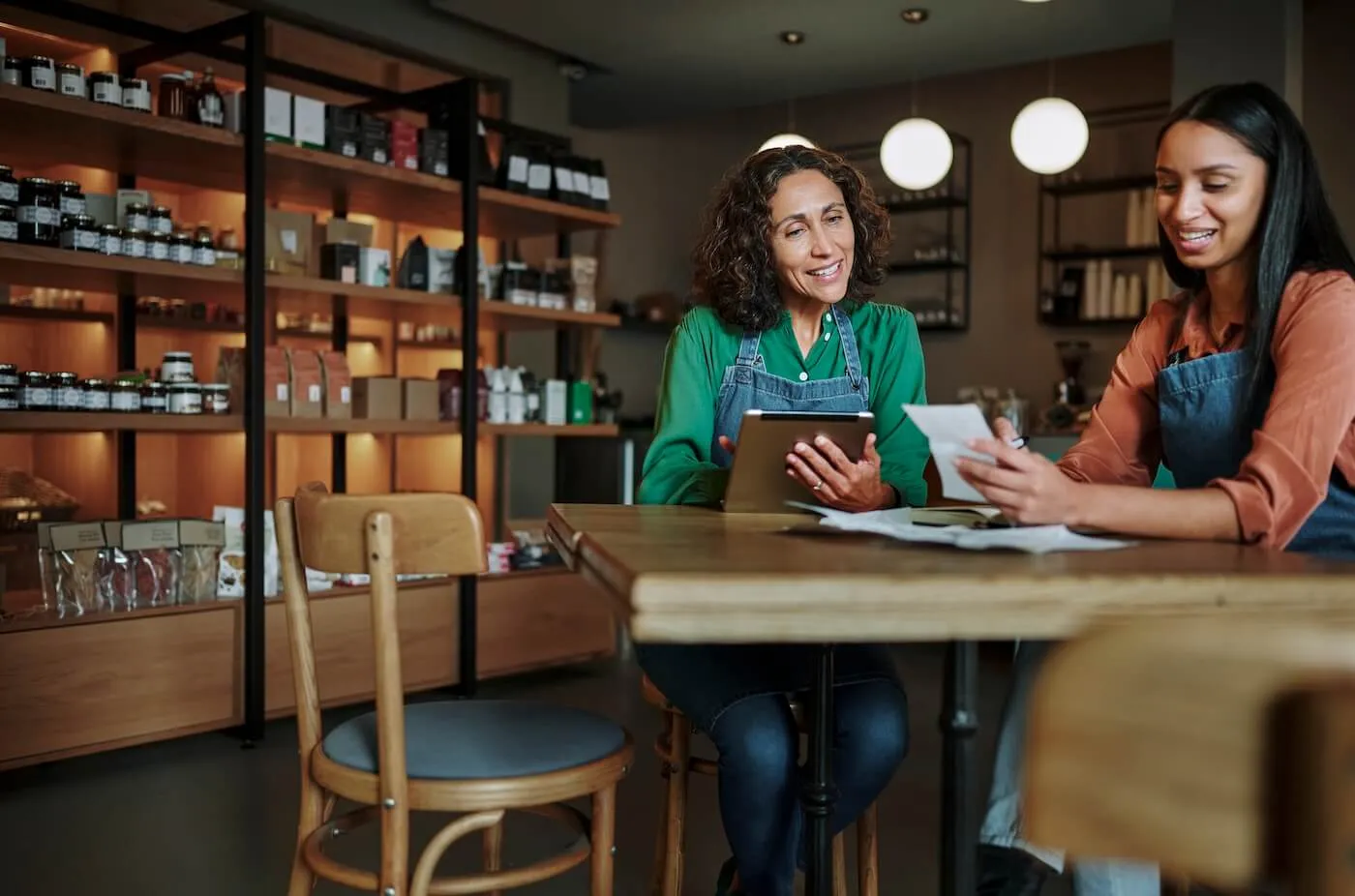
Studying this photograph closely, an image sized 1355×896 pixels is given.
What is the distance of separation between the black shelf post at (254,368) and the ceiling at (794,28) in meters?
2.19

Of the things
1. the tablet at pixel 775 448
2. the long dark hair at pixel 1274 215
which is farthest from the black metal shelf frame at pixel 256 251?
the long dark hair at pixel 1274 215

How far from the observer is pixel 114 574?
11.3 feet

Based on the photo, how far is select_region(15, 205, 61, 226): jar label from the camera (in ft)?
10.6

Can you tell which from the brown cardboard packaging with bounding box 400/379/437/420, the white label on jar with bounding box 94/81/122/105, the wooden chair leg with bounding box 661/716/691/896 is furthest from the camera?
the brown cardboard packaging with bounding box 400/379/437/420

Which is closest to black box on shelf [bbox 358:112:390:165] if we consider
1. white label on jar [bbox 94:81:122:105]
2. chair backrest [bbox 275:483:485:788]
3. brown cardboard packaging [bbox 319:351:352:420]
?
brown cardboard packaging [bbox 319:351:352:420]

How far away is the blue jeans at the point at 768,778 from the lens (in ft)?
5.47

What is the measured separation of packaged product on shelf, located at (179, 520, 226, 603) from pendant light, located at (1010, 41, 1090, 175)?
3.85 metres

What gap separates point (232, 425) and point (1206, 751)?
3.45m

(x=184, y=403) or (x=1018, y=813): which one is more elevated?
(x=184, y=403)

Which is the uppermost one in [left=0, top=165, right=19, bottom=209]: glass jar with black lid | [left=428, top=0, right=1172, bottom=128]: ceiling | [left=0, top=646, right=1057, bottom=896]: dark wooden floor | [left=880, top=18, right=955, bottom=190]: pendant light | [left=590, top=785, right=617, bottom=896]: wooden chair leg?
[left=428, top=0, right=1172, bottom=128]: ceiling

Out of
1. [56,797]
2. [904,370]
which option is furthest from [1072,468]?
[56,797]

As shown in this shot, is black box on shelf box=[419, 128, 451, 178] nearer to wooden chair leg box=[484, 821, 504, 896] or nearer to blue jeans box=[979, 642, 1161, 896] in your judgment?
wooden chair leg box=[484, 821, 504, 896]

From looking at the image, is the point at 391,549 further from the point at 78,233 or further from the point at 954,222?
the point at 954,222

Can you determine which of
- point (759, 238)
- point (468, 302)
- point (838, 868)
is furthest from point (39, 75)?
point (838, 868)
